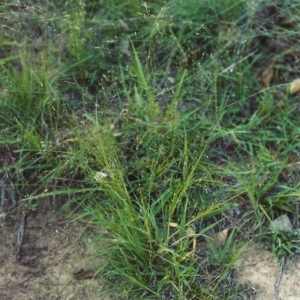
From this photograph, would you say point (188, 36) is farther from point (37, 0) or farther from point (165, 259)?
point (165, 259)

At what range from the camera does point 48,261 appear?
8.54 ft

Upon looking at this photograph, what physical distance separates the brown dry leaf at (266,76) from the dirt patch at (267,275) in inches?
32.5

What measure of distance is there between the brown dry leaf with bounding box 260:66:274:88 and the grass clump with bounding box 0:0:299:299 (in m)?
0.01

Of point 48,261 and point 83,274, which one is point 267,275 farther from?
point 48,261

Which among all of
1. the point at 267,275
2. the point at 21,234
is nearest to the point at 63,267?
the point at 21,234

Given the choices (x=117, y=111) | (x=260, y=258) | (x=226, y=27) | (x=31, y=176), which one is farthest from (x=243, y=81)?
(x=31, y=176)

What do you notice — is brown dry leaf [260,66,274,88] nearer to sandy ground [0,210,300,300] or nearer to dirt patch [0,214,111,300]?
sandy ground [0,210,300,300]

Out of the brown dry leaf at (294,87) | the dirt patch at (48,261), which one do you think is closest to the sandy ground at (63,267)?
the dirt patch at (48,261)

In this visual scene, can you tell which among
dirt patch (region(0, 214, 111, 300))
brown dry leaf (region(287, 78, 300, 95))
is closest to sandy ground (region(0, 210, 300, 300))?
dirt patch (region(0, 214, 111, 300))

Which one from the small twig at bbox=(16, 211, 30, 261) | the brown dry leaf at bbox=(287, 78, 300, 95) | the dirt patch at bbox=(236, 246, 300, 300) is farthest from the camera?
the brown dry leaf at bbox=(287, 78, 300, 95)

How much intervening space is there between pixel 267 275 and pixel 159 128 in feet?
2.39

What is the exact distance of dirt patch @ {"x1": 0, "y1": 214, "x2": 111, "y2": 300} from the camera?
251 centimetres

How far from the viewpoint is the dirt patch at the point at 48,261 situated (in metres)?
2.51

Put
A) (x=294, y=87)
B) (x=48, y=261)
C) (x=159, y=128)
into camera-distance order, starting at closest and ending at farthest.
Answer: (x=48, y=261)
(x=159, y=128)
(x=294, y=87)
